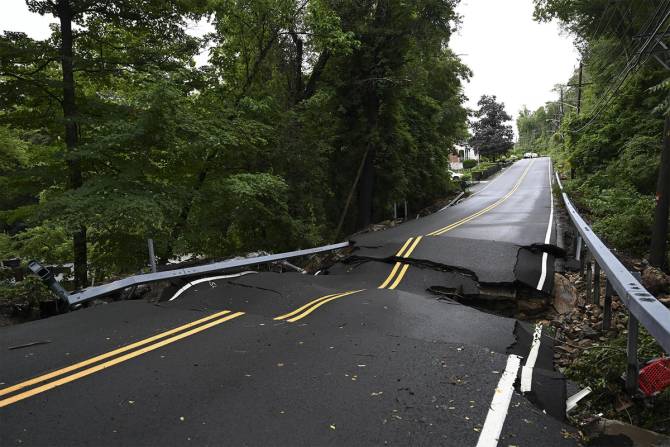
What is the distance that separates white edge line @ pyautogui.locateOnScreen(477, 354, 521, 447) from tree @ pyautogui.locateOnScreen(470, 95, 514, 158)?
83288 millimetres

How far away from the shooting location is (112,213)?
8.08 metres

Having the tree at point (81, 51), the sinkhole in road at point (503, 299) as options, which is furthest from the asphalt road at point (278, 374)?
the tree at point (81, 51)

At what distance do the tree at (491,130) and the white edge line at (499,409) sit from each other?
273 feet

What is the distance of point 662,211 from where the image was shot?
32.7ft

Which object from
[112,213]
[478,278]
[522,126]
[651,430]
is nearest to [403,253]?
[478,278]

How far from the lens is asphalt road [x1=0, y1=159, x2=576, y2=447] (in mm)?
3385

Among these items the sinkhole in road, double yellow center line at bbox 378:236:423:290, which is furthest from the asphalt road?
double yellow center line at bbox 378:236:423:290

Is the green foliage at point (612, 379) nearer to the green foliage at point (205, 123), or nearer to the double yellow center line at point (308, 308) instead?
the double yellow center line at point (308, 308)

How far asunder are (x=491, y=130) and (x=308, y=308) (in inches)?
3292

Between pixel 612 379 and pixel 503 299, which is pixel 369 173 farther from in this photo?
pixel 612 379

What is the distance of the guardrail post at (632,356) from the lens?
407 centimetres

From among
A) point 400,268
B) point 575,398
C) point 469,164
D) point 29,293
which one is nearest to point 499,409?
point 575,398

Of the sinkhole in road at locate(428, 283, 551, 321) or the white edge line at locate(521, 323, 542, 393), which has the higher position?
the white edge line at locate(521, 323, 542, 393)

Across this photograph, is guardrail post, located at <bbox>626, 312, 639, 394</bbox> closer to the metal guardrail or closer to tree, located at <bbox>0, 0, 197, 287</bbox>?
the metal guardrail
